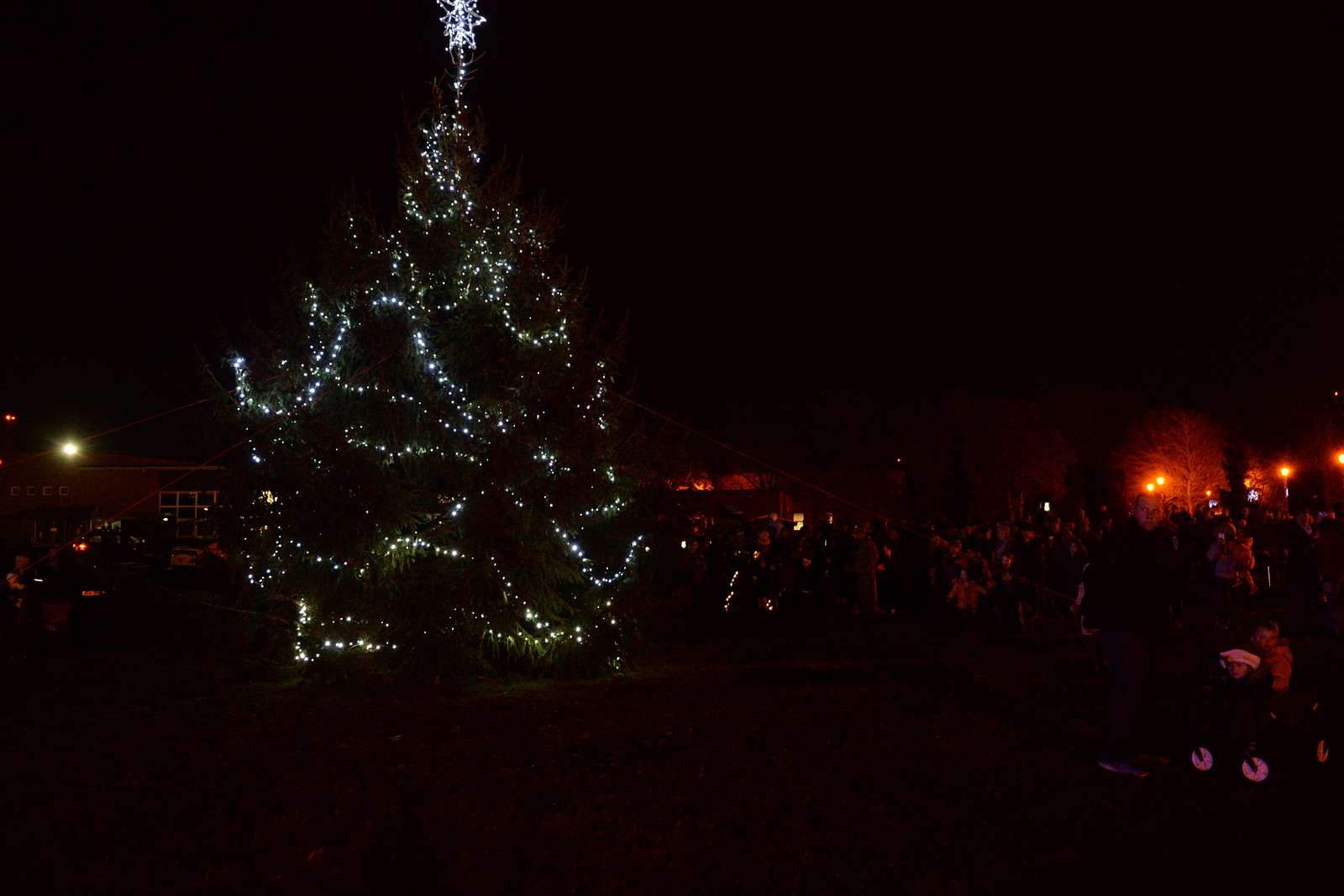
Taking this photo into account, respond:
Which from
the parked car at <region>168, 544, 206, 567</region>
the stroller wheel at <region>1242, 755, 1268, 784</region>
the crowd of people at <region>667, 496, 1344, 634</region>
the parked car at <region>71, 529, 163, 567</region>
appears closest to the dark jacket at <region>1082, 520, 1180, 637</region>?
the stroller wheel at <region>1242, 755, 1268, 784</region>

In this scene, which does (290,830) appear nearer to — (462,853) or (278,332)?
(462,853)

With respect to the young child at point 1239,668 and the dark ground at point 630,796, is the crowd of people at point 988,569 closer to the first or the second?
the young child at point 1239,668

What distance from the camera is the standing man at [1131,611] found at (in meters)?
7.50

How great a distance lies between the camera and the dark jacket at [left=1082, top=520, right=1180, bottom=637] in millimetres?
7504

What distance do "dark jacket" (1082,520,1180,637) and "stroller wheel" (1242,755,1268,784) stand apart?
0.98 m

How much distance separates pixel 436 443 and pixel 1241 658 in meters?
8.40

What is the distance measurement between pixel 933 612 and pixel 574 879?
14493mm

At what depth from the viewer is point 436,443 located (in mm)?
12281

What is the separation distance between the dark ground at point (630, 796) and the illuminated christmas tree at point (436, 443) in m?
1.11

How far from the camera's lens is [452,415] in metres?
12.3

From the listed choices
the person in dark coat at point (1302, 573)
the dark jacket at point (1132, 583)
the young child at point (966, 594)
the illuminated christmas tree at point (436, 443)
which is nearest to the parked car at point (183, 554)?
the illuminated christmas tree at point (436, 443)

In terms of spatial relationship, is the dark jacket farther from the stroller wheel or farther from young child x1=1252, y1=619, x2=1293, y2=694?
the stroller wheel

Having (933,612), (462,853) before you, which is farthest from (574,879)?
(933,612)

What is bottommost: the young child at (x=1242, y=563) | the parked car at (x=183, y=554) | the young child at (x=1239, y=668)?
the young child at (x=1239, y=668)
